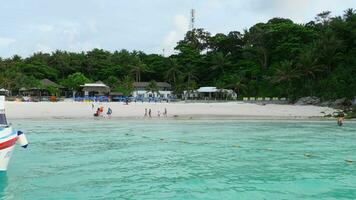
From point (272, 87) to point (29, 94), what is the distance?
47.1m

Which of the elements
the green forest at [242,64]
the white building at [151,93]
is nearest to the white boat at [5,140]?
the green forest at [242,64]

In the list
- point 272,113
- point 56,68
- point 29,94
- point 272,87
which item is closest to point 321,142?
point 272,113

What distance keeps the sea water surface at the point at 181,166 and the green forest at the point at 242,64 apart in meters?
39.3

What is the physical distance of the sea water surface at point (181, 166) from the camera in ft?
45.8

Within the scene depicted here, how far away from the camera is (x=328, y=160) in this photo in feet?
68.4

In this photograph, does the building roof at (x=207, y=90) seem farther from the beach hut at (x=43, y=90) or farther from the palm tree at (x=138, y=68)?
the beach hut at (x=43, y=90)

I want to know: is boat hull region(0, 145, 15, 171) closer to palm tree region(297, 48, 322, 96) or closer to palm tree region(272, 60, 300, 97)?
palm tree region(297, 48, 322, 96)

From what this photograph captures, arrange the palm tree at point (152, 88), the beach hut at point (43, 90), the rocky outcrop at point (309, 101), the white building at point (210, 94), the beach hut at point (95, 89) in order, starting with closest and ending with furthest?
the rocky outcrop at point (309, 101), the beach hut at point (43, 90), the white building at point (210, 94), the beach hut at point (95, 89), the palm tree at point (152, 88)

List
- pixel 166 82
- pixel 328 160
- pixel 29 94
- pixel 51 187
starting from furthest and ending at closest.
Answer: pixel 166 82 → pixel 29 94 → pixel 328 160 → pixel 51 187

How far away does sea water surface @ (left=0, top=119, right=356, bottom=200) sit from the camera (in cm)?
1395

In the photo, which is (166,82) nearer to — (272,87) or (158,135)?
(272,87)

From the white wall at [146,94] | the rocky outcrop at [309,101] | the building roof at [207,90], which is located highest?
the building roof at [207,90]

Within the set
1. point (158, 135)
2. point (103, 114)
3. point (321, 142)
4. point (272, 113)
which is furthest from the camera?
point (272, 113)

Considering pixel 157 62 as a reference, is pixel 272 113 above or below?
below
